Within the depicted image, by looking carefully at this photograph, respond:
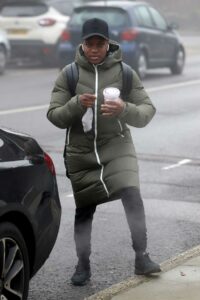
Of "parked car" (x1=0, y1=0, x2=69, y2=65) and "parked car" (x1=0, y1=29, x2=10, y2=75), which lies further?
"parked car" (x1=0, y1=0, x2=69, y2=65)

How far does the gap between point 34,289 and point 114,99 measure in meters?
1.38

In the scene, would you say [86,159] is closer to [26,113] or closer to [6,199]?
[6,199]

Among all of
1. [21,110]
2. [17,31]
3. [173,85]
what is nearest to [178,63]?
[173,85]

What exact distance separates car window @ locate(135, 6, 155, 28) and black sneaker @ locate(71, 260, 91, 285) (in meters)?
16.2

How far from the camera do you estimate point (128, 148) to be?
20.4 feet

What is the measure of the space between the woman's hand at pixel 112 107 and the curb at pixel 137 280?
3.65 feet

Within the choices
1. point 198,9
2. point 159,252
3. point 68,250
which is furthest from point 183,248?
point 198,9

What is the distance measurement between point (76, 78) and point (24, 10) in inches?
766

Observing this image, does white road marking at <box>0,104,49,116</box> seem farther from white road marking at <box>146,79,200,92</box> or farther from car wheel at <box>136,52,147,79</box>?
car wheel at <box>136,52,147,79</box>

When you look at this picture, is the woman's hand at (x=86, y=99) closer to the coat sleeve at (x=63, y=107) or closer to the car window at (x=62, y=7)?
the coat sleeve at (x=63, y=107)

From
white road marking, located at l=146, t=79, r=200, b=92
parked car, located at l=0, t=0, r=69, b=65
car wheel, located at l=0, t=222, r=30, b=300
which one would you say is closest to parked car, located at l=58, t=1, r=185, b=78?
white road marking, located at l=146, t=79, r=200, b=92

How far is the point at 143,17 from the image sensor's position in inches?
888

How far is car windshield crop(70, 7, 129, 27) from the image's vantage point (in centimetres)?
2183

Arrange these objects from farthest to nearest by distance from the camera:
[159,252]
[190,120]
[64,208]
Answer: [190,120] < [64,208] < [159,252]
